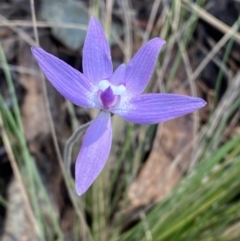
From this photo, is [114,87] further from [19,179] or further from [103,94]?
[19,179]

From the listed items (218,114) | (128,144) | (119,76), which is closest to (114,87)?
(119,76)

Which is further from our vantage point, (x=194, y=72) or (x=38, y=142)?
(x=194, y=72)

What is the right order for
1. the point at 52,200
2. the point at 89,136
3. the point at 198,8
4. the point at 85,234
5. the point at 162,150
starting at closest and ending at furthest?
1. the point at 89,136
2. the point at 198,8
3. the point at 85,234
4. the point at 52,200
5. the point at 162,150

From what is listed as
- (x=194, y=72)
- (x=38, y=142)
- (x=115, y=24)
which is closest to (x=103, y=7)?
(x=115, y=24)

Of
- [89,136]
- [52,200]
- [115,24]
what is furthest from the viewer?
[115,24]

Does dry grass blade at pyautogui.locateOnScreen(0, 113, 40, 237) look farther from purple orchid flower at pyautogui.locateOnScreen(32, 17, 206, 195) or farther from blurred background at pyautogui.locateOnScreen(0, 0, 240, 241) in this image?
purple orchid flower at pyautogui.locateOnScreen(32, 17, 206, 195)

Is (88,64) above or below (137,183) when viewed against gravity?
below

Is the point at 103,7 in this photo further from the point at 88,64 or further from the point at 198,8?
the point at 88,64
